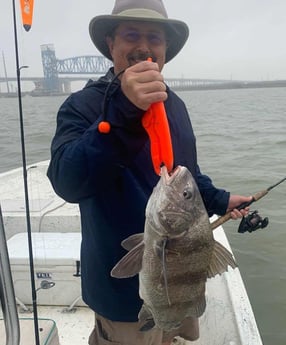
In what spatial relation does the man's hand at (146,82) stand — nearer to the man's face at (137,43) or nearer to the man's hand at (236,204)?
the man's face at (137,43)

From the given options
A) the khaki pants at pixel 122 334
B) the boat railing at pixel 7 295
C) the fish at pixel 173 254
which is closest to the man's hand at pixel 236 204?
the fish at pixel 173 254

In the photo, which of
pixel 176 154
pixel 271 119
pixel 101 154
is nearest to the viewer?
pixel 101 154

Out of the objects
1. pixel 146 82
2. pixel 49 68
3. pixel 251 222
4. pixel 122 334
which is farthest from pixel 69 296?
pixel 146 82

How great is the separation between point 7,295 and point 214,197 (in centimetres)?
140

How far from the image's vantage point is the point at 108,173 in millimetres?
1457

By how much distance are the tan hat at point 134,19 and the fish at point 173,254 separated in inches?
29.3

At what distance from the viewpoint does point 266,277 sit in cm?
554

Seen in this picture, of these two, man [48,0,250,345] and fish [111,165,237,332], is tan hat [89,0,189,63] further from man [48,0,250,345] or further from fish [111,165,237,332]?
fish [111,165,237,332]

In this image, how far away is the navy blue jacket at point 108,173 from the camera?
1.43 metres

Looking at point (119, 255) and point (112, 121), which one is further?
point (119, 255)

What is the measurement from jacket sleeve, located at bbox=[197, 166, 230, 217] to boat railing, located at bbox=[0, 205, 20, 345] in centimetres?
136

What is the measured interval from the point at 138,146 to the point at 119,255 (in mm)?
654

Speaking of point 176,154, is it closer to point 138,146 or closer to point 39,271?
point 138,146

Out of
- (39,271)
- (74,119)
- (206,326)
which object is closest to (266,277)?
(206,326)
